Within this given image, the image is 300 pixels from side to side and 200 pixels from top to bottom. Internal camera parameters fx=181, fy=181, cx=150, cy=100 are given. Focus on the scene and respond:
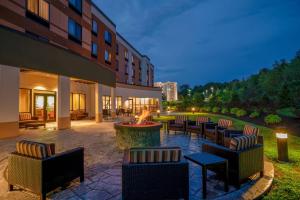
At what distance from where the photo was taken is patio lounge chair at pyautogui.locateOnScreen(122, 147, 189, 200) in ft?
10.3

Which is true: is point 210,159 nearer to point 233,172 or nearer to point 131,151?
point 233,172

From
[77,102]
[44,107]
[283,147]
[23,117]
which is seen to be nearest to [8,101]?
[23,117]

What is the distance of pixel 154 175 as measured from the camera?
10.3 feet

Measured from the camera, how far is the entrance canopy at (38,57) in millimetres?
8953

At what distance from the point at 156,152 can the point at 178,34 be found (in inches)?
6118

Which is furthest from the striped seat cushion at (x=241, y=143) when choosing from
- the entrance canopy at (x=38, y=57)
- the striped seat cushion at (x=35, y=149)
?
the entrance canopy at (x=38, y=57)

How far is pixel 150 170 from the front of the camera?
3.14m

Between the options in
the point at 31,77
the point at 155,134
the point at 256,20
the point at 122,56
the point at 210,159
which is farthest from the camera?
the point at 256,20

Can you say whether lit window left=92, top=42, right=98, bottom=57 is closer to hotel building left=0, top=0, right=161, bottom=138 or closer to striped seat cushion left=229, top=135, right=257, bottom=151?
hotel building left=0, top=0, right=161, bottom=138

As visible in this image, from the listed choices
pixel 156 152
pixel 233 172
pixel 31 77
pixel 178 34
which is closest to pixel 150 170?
pixel 156 152

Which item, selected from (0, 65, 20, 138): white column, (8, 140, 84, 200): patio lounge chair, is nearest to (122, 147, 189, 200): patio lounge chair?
(8, 140, 84, 200): patio lounge chair

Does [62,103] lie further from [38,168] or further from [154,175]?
[154,175]

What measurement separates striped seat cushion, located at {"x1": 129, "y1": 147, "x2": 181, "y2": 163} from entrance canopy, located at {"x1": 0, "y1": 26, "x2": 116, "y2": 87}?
9.40 metres

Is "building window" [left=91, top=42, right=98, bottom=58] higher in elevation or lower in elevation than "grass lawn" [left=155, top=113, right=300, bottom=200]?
higher
